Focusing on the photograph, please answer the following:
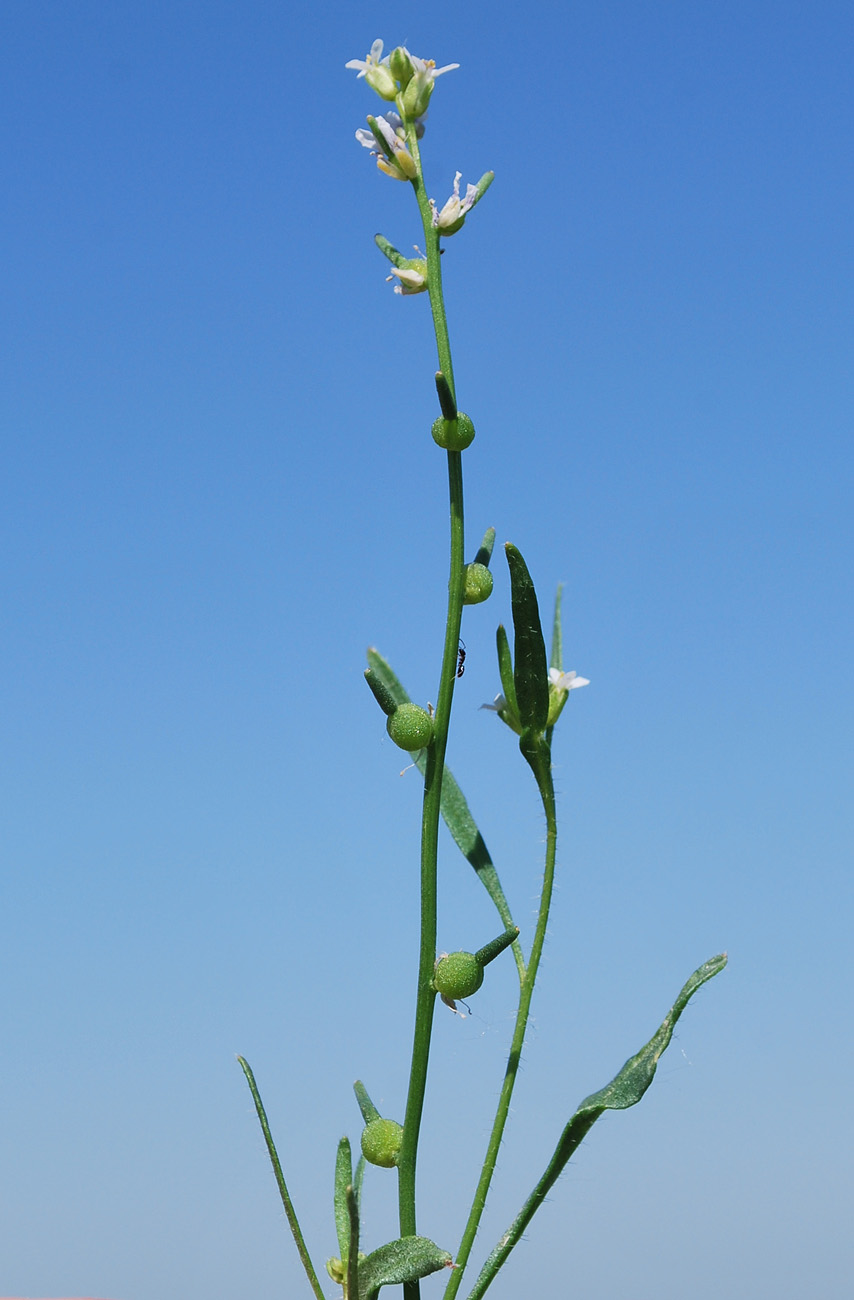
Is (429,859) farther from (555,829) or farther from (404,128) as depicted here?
(404,128)

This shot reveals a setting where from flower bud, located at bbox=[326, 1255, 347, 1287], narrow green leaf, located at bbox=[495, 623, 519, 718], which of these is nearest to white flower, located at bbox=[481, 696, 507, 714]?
narrow green leaf, located at bbox=[495, 623, 519, 718]

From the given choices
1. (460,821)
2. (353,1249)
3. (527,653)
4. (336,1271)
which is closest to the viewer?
(353,1249)

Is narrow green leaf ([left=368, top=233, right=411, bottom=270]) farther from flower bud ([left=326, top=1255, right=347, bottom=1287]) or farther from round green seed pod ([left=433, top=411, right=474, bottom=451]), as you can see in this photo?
flower bud ([left=326, top=1255, right=347, bottom=1287])

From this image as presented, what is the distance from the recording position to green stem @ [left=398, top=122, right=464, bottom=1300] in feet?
4.46

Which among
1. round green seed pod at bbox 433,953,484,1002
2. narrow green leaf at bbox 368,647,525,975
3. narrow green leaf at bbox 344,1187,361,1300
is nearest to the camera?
narrow green leaf at bbox 344,1187,361,1300

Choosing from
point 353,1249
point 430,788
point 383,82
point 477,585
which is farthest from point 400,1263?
point 383,82

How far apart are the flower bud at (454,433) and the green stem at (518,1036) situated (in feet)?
1.28

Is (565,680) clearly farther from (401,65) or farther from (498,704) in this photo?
(401,65)

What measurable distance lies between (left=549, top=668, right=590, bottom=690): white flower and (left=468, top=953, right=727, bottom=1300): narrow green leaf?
14.6 inches

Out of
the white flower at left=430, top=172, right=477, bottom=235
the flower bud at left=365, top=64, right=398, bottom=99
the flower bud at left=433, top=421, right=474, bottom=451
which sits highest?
the flower bud at left=365, top=64, right=398, bottom=99

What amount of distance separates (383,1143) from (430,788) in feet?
1.32

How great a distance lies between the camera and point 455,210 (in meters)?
1.46

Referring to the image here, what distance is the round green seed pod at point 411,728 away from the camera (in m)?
1.38

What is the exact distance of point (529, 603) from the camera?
1.42 meters
